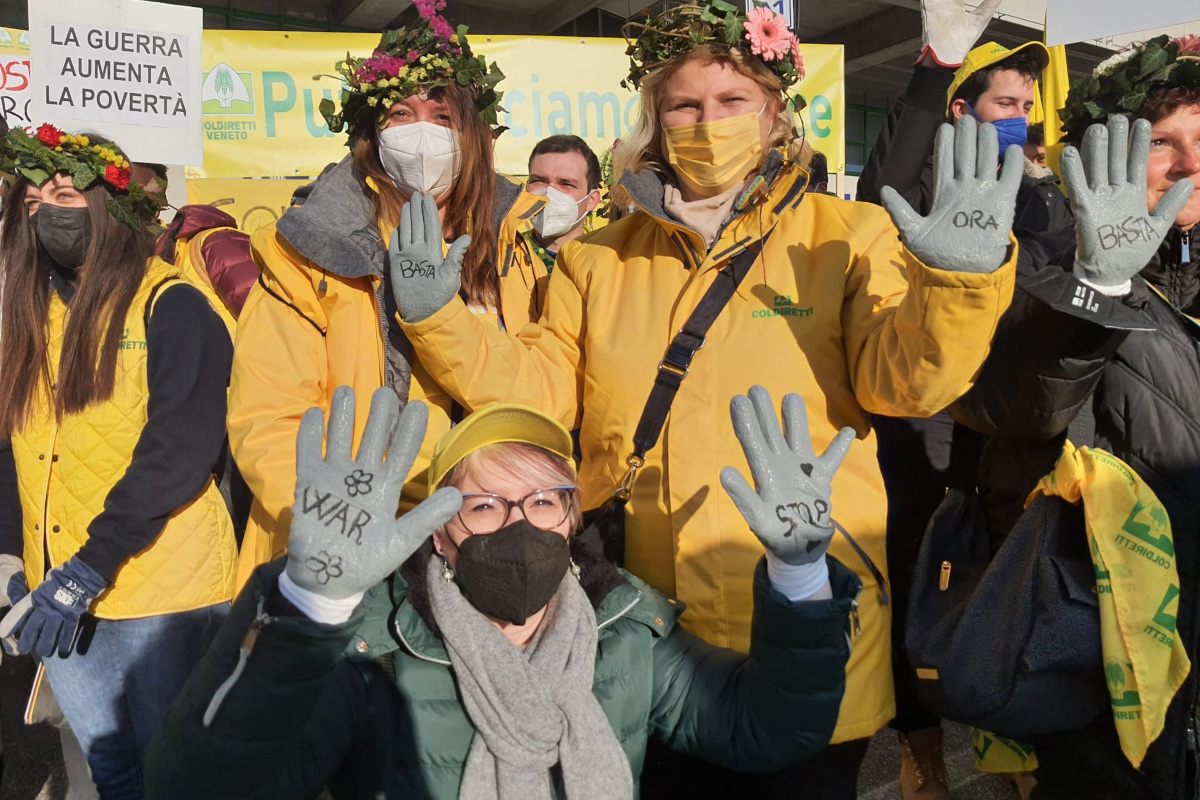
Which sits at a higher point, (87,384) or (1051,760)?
(87,384)

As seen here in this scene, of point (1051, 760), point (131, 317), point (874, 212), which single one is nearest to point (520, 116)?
point (131, 317)

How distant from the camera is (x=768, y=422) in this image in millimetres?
1616

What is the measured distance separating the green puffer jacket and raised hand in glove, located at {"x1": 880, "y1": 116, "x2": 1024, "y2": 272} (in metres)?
0.62

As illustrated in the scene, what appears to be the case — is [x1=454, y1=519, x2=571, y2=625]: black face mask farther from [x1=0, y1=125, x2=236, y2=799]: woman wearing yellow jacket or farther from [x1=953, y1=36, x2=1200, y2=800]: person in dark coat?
[x1=0, y1=125, x2=236, y2=799]: woman wearing yellow jacket

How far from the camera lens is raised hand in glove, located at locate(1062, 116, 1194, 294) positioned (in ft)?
5.49

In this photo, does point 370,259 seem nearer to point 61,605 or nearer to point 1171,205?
point 61,605

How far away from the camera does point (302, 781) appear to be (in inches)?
65.6

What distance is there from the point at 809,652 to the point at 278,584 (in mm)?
955

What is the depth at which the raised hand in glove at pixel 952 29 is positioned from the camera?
2639 mm

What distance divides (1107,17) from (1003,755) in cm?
220

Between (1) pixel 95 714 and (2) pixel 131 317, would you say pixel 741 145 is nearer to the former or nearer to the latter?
(2) pixel 131 317

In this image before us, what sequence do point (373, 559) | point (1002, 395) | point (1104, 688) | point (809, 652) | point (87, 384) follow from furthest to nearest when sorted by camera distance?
point (87, 384) < point (1104, 688) < point (1002, 395) < point (809, 652) < point (373, 559)

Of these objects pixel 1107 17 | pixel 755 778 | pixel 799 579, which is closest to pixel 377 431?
pixel 799 579

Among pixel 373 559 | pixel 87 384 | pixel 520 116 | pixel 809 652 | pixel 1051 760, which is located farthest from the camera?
pixel 520 116
